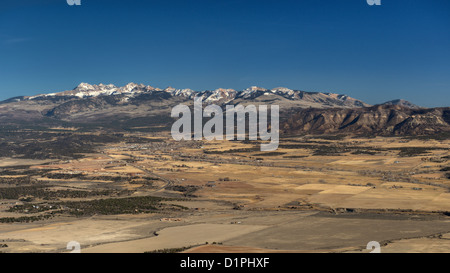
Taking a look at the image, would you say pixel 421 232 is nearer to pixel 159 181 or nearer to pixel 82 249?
pixel 82 249

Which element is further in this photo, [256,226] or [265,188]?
[265,188]

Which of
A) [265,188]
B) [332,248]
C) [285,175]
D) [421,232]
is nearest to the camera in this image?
[332,248]

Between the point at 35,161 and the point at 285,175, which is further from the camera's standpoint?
the point at 35,161

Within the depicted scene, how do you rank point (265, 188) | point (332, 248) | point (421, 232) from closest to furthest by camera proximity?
point (332, 248) → point (421, 232) → point (265, 188)

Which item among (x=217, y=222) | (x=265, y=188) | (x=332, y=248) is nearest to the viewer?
(x=332, y=248)

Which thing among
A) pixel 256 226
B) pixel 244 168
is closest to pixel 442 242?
pixel 256 226
